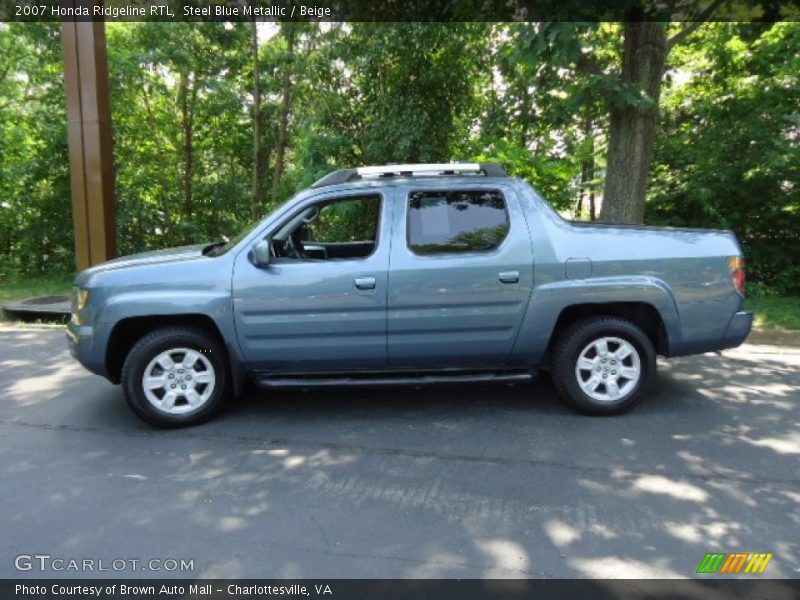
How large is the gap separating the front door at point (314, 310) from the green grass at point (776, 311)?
5492mm

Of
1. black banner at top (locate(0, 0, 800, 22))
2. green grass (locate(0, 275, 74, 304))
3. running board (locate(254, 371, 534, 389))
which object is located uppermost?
black banner at top (locate(0, 0, 800, 22))

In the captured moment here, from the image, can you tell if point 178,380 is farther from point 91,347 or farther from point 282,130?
point 282,130

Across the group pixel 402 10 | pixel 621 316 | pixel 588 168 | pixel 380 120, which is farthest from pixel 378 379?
pixel 588 168

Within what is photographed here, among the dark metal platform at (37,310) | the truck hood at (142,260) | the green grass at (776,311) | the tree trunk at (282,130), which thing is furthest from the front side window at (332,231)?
the tree trunk at (282,130)

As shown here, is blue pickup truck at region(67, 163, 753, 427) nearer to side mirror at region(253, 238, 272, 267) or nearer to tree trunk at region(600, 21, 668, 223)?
side mirror at region(253, 238, 272, 267)

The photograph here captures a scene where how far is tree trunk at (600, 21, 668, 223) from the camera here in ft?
26.5

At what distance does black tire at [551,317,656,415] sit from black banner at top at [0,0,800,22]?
→ 3553 millimetres

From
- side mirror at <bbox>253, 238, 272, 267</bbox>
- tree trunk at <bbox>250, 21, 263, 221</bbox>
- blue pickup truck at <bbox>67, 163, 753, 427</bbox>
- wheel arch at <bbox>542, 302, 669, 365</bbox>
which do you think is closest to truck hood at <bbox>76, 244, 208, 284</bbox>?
blue pickup truck at <bbox>67, 163, 753, 427</bbox>

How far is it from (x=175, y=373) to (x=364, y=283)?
1.57 meters

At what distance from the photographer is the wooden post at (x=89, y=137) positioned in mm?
8852

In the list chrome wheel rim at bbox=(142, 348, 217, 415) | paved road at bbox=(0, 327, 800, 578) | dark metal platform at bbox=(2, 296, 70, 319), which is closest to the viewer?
paved road at bbox=(0, 327, 800, 578)

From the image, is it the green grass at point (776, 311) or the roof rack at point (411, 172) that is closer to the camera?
the roof rack at point (411, 172)

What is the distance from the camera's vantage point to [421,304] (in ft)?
16.2

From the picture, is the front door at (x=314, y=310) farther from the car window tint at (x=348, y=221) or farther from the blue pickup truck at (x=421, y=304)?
the car window tint at (x=348, y=221)
